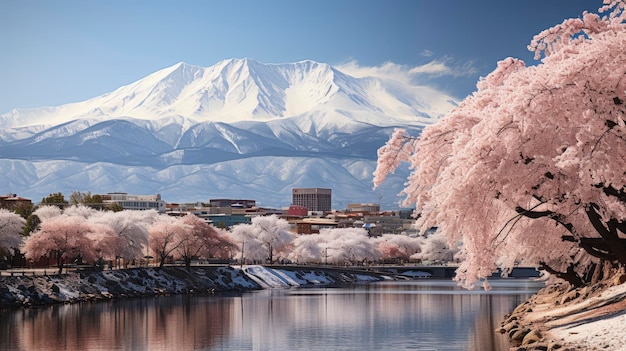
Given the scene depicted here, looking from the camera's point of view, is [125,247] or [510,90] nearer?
[510,90]

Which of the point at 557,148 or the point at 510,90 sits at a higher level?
the point at 510,90

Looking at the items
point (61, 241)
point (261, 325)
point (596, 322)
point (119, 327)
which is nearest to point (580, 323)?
point (596, 322)

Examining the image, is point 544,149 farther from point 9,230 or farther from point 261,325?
point 9,230

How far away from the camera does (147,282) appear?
108188 mm

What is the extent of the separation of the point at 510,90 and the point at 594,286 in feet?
71.2

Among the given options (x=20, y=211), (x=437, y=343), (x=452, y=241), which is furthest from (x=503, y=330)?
(x=20, y=211)

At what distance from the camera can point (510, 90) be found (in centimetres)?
2938

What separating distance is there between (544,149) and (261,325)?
40533 mm

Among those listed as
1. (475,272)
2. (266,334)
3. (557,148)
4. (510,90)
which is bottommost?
(266,334)

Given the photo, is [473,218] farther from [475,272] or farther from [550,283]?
[550,283]

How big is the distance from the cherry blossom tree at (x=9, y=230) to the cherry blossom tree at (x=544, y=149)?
81.5 m

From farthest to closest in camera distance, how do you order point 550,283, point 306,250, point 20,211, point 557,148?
point 306,250 < point 20,211 < point 550,283 < point 557,148

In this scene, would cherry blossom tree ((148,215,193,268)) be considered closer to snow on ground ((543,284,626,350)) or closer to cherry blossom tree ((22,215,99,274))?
cherry blossom tree ((22,215,99,274))

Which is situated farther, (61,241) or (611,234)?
(61,241)
